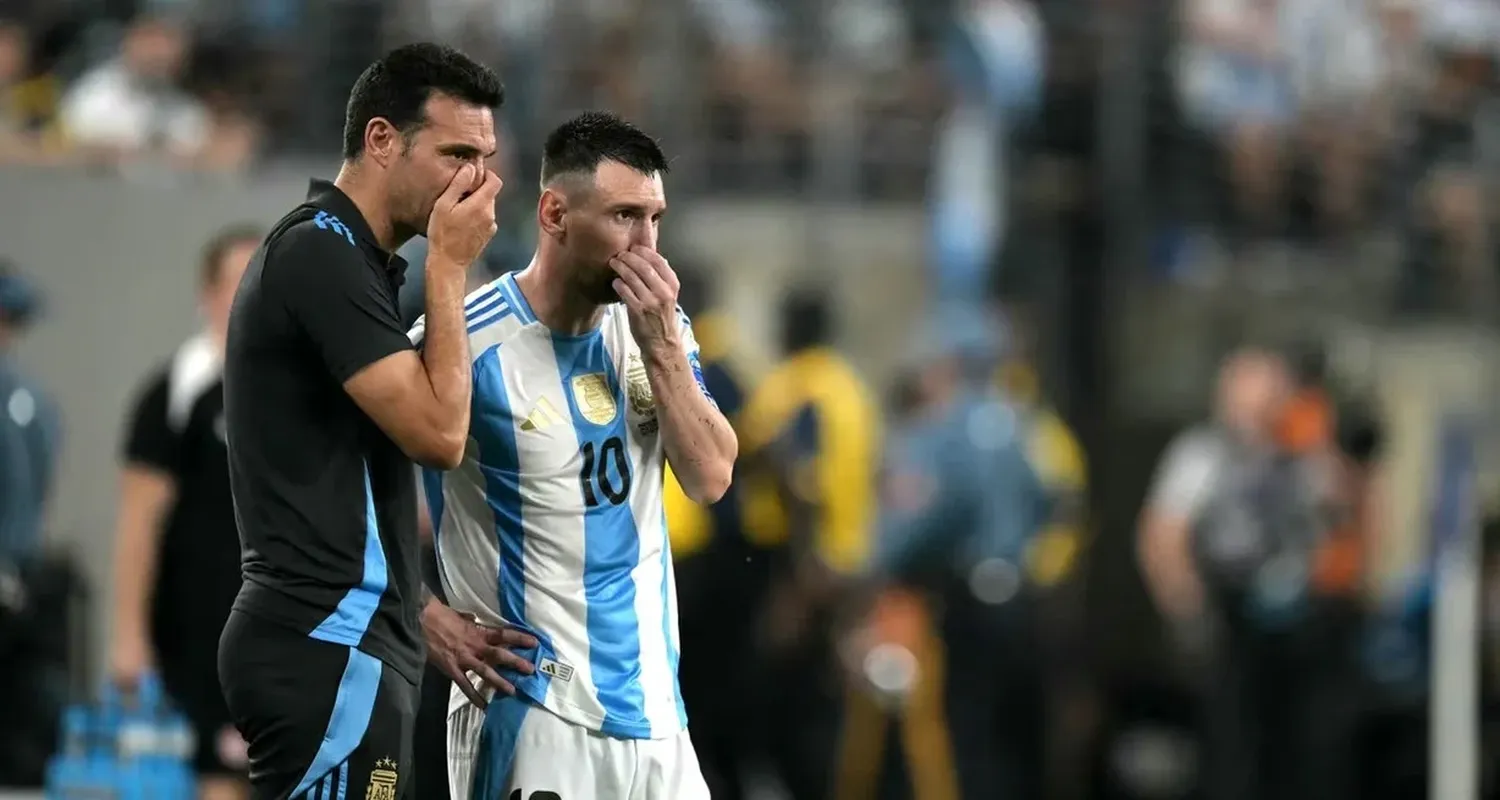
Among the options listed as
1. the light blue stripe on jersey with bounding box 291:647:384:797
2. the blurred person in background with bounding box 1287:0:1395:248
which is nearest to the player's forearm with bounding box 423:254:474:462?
the light blue stripe on jersey with bounding box 291:647:384:797

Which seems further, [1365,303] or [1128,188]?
[1365,303]

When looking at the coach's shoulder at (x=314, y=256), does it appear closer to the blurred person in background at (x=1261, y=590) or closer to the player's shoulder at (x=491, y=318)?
the player's shoulder at (x=491, y=318)

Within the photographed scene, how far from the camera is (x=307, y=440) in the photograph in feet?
15.3

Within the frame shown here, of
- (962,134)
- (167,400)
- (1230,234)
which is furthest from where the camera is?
(1230,234)

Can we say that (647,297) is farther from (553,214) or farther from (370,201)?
(370,201)

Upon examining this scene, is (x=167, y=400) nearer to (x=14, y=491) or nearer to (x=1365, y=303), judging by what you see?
(x=14, y=491)

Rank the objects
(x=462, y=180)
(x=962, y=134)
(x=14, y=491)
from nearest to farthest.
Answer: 1. (x=462, y=180)
2. (x=14, y=491)
3. (x=962, y=134)

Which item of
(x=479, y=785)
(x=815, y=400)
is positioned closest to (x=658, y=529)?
(x=479, y=785)

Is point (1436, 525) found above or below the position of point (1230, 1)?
below

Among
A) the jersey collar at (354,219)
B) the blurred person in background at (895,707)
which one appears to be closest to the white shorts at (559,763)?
the jersey collar at (354,219)

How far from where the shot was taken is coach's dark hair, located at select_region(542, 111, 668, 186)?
496 cm

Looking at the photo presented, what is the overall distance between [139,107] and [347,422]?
27.7 feet

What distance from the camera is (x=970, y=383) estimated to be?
11766 millimetres

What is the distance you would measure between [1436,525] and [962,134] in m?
4.99
